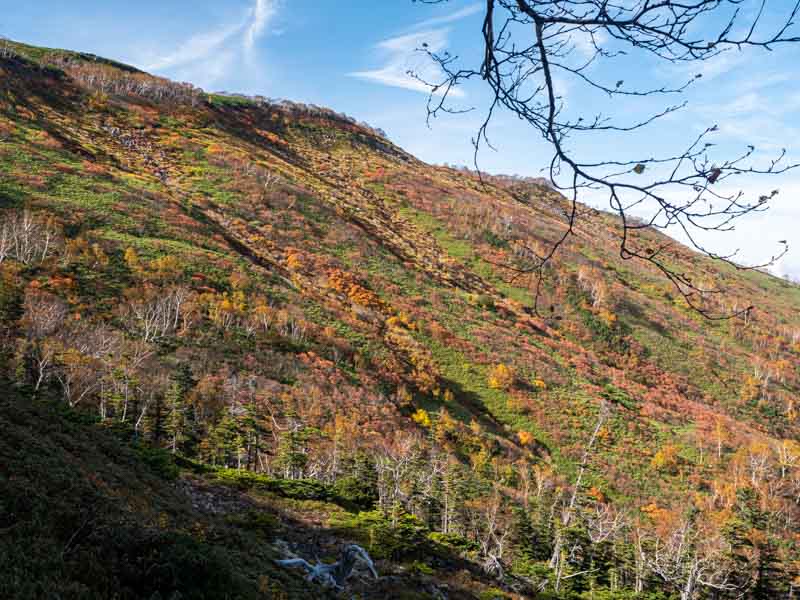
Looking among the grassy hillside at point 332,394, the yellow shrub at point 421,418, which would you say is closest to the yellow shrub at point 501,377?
the grassy hillside at point 332,394

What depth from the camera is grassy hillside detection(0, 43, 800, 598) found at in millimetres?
9781

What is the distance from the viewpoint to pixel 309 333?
30.9 m

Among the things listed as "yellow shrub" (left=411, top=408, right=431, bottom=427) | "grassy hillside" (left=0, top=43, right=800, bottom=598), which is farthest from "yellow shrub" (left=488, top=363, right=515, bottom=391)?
"yellow shrub" (left=411, top=408, right=431, bottom=427)

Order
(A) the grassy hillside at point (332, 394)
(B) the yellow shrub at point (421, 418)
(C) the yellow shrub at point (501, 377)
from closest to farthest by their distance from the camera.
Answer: (A) the grassy hillside at point (332, 394) → (B) the yellow shrub at point (421, 418) → (C) the yellow shrub at point (501, 377)

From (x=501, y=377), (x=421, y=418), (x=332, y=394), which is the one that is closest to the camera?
(x=332, y=394)

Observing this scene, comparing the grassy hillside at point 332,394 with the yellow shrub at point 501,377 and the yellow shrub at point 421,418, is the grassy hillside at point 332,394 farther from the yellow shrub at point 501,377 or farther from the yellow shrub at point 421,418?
the yellow shrub at point 421,418

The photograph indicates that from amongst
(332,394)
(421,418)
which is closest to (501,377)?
(421,418)

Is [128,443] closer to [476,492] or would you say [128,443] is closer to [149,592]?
[149,592]

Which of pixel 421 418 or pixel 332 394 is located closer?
pixel 332 394

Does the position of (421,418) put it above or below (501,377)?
below

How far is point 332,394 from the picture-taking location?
85.6 feet

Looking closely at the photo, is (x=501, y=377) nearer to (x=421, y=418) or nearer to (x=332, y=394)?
(x=421, y=418)

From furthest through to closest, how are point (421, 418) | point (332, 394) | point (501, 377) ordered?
point (501, 377)
point (421, 418)
point (332, 394)

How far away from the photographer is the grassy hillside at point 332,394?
978 centimetres
